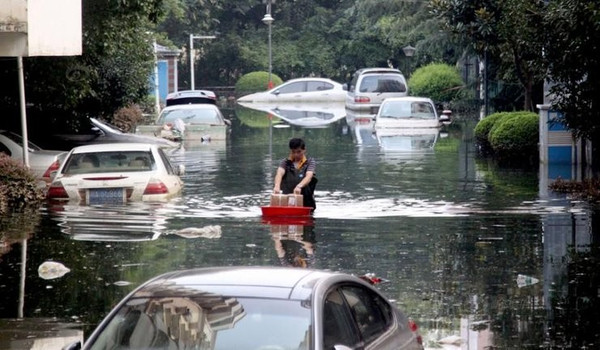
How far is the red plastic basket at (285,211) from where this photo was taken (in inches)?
744

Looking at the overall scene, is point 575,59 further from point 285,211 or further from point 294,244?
point 294,244

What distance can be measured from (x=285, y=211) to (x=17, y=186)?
483 cm

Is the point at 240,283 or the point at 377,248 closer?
the point at 240,283

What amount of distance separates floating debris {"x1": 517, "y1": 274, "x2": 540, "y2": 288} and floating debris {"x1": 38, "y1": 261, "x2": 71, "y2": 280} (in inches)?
199

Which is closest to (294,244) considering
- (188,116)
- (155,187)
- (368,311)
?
(155,187)

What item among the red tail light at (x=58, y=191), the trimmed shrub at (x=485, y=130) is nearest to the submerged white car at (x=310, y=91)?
the trimmed shrub at (x=485, y=130)

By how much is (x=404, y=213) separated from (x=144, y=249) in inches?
217

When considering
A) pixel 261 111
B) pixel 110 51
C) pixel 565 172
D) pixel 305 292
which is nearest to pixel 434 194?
pixel 565 172

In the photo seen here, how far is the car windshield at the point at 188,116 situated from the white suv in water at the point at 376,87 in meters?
16.0

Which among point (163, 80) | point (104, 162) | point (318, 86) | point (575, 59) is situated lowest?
point (104, 162)

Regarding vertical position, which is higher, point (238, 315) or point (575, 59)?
point (575, 59)

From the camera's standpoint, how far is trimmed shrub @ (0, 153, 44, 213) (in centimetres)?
2059

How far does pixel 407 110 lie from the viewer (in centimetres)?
4269

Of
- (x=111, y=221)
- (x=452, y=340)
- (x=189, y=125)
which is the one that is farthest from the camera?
(x=189, y=125)
